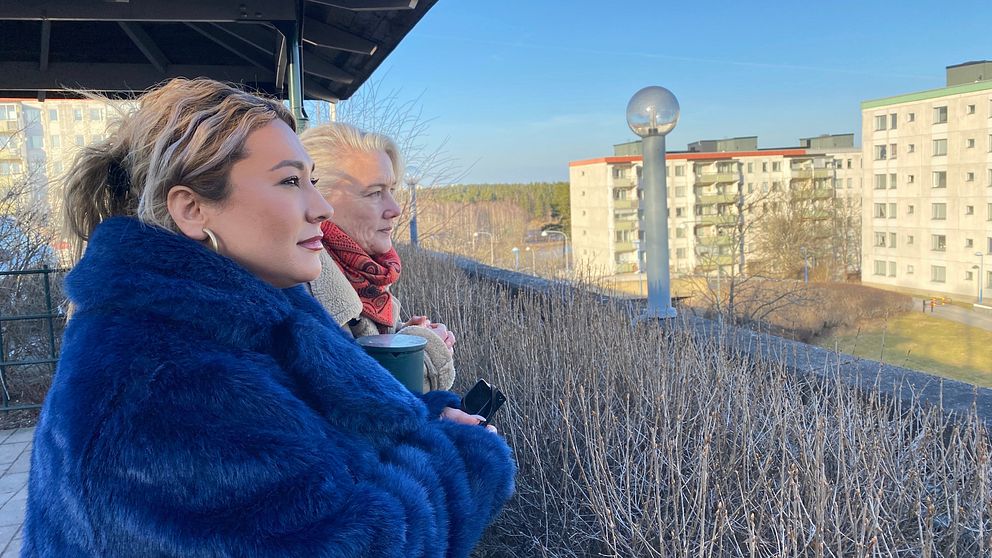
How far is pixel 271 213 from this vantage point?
129cm

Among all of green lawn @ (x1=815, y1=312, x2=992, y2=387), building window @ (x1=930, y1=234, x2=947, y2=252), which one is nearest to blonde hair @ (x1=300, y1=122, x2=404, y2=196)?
green lawn @ (x1=815, y1=312, x2=992, y2=387)

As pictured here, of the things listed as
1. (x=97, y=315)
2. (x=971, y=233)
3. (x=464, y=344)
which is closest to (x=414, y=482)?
(x=97, y=315)

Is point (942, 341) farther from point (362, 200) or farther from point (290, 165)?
point (290, 165)

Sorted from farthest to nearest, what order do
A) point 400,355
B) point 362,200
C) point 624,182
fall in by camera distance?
1. point 624,182
2. point 362,200
3. point 400,355

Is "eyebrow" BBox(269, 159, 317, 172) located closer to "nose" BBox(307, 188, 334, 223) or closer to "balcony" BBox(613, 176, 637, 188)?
"nose" BBox(307, 188, 334, 223)

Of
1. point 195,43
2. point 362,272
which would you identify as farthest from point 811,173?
point 362,272

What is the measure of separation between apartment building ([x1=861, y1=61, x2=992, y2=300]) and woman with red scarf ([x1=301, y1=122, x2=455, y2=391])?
2987 inches

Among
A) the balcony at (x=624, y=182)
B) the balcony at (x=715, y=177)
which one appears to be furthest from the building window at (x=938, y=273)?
the balcony at (x=624, y=182)

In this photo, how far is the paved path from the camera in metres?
60.5

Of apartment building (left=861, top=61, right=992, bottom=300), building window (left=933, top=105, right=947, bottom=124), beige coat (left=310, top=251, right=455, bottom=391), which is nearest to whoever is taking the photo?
beige coat (left=310, top=251, right=455, bottom=391)

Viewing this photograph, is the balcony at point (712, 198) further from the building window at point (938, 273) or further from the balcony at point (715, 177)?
the building window at point (938, 273)

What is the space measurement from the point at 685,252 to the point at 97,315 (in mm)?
86835

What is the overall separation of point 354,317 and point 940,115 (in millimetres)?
79923

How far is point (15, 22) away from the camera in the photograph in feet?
18.0
